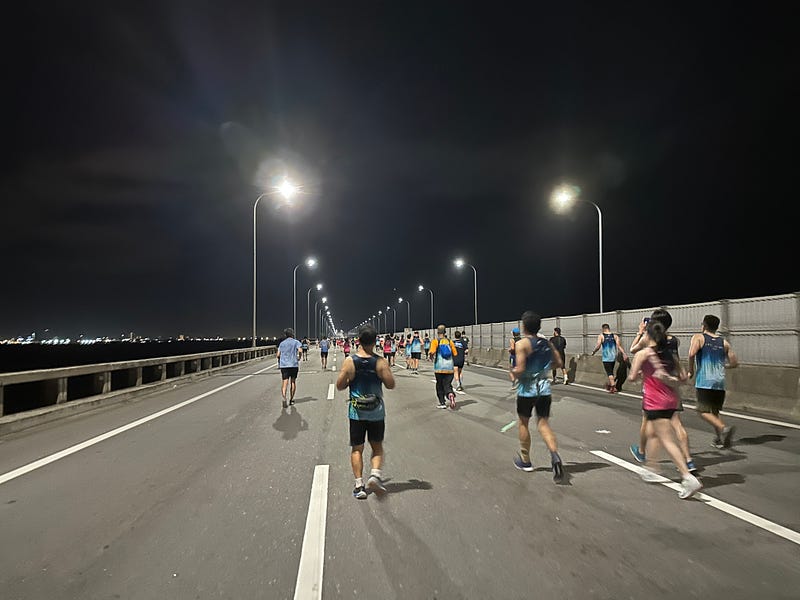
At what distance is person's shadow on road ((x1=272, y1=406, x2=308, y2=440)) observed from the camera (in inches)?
355

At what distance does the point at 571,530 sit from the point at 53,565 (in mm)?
3968

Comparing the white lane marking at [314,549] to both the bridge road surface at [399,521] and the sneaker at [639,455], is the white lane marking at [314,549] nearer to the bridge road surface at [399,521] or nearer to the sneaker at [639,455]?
the bridge road surface at [399,521]

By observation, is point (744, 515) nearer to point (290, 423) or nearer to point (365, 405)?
point (365, 405)

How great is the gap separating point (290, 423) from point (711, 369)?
7122 millimetres

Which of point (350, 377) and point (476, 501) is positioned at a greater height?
point (350, 377)

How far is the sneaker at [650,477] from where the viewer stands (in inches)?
231

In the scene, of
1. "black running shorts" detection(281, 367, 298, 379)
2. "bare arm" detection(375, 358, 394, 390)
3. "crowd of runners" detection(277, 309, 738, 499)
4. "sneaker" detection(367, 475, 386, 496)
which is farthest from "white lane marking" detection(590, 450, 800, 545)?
"black running shorts" detection(281, 367, 298, 379)

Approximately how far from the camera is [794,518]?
4.62m

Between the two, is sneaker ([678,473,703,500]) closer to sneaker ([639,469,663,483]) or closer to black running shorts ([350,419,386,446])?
sneaker ([639,469,663,483])

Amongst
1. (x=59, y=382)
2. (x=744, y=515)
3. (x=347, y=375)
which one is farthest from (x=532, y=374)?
(x=59, y=382)

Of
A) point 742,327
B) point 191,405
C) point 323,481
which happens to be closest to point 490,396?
point 742,327

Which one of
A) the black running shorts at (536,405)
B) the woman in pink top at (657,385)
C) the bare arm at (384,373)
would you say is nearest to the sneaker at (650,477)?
the woman in pink top at (657,385)

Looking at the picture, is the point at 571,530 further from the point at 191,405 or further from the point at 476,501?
the point at 191,405

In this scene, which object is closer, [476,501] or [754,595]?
[754,595]
